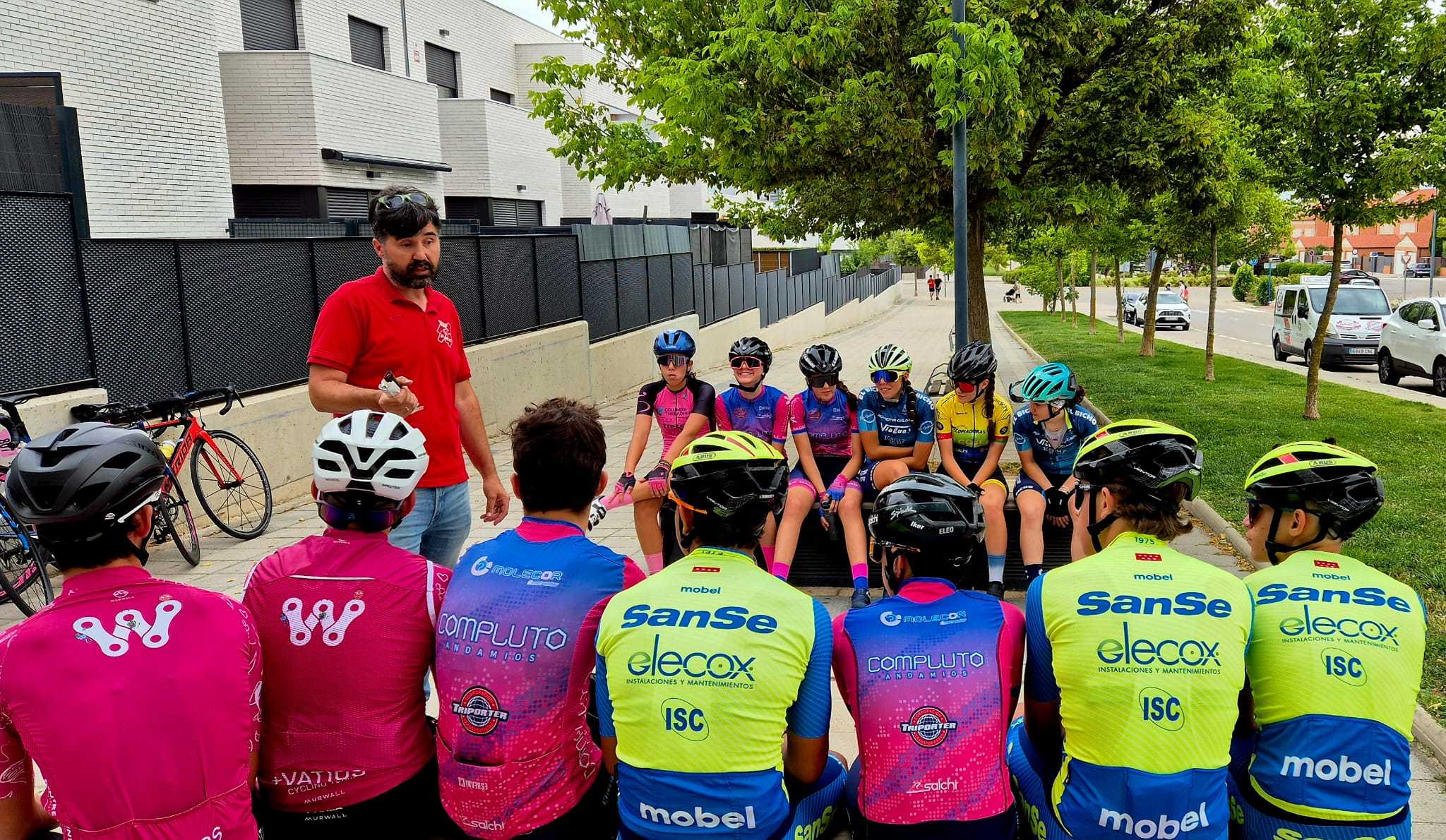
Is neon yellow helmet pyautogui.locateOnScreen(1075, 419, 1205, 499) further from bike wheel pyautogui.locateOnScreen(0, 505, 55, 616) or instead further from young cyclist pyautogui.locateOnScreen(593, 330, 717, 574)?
bike wheel pyautogui.locateOnScreen(0, 505, 55, 616)

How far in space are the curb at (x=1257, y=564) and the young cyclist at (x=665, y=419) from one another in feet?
11.3

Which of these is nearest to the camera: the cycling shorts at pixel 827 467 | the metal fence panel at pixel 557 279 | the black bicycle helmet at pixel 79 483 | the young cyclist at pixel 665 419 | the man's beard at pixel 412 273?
the black bicycle helmet at pixel 79 483

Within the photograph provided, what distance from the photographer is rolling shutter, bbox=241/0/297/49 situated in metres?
17.6

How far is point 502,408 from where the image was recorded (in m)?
14.5

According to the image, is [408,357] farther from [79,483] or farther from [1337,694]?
[1337,694]

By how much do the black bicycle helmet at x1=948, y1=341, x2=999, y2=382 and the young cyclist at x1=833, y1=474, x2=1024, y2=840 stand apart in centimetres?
426

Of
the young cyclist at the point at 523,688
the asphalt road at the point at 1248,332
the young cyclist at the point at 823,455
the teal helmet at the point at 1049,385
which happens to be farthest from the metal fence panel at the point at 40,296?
the asphalt road at the point at 1248,332

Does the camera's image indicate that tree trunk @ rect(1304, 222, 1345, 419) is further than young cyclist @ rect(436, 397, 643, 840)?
Yes

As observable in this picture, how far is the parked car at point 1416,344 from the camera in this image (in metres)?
18.9

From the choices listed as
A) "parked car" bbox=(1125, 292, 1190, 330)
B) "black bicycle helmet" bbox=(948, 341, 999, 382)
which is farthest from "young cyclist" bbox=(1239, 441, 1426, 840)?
"parked car" bbox=(1125, 292, 1190, 330)

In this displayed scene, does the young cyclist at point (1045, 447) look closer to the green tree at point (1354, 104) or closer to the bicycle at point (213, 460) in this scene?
the bicycle at point (213, 460)

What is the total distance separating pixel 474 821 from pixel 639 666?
704 mm

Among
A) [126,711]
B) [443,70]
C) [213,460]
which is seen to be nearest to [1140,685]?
[126,711]

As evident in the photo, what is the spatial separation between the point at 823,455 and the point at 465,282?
26.3 ft
